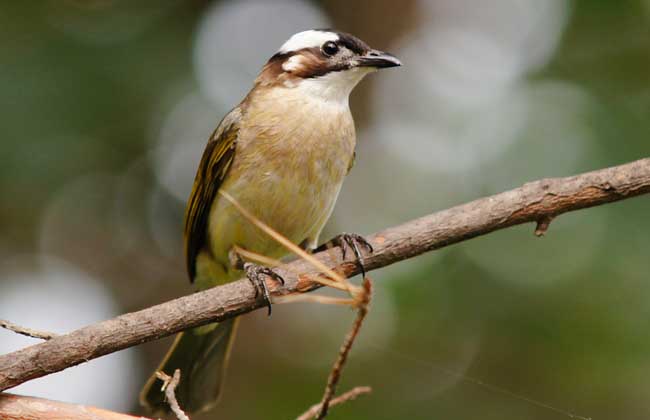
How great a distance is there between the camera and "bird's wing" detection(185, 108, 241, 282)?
406 cm

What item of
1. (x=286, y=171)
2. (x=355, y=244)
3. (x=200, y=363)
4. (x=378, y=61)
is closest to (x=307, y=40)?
(x=378, y=61)

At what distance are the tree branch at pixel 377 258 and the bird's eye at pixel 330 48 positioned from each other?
1399mm

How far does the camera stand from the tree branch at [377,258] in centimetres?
268

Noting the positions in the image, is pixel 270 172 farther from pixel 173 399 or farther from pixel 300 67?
pixel 173 399

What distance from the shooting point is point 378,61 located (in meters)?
4.02

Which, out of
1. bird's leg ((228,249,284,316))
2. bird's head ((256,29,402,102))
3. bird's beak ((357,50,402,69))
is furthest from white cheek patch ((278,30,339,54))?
bird's leg ((228,249,284,316))

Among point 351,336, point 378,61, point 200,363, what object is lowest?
point 200,363

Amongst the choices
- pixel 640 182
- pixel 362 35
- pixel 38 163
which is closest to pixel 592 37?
pixel 362 35

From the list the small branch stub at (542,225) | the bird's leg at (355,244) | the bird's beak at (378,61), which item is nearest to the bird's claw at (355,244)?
the bird's leg at (355,244)

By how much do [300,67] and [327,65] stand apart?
A: 0.15 meters

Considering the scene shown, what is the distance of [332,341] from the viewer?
4.99m

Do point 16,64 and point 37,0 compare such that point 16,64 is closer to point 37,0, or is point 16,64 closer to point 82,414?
point 37,0

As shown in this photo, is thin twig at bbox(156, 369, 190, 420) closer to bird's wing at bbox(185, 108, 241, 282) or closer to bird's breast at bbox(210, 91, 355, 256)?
bird's breast at bbox(210, 91, 355, 256)

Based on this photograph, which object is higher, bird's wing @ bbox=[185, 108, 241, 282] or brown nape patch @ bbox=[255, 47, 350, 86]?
brown nape patch @ bbox=[255, 47, 350, 86]
